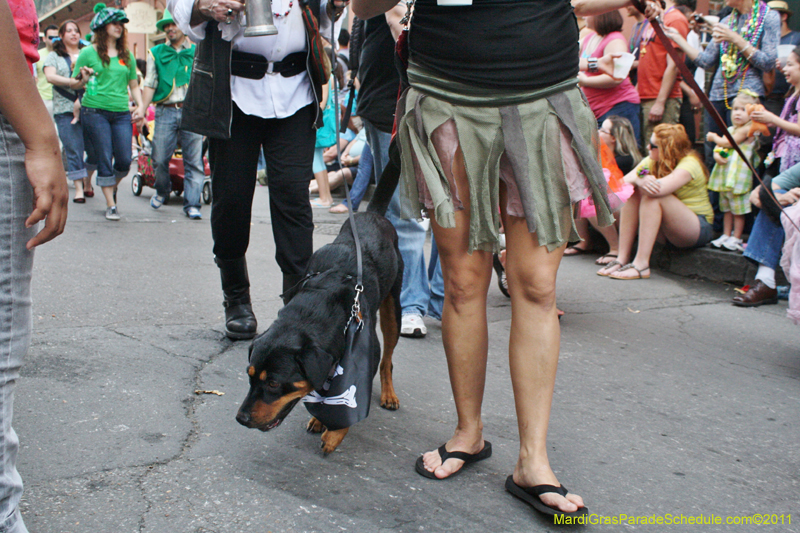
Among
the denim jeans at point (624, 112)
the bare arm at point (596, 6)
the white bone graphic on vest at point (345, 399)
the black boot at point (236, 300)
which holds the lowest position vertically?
the black boot at point (236, 300)

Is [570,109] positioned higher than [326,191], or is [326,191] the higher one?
[570,109]

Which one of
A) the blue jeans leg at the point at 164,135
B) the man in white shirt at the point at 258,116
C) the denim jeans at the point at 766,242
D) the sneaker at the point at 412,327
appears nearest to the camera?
the man in white shirt at the point at 258,116

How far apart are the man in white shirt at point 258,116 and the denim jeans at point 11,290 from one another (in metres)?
1.82

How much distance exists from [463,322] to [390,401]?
0.78 meters

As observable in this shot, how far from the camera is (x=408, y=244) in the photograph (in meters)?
3.91

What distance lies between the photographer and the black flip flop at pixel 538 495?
79.8 inches

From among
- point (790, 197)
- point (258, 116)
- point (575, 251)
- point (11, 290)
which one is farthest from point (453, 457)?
point (575, 251)

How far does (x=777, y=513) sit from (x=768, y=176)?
404 centimetres

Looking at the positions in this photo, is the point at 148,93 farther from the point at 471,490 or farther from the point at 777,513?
the point at 777,513

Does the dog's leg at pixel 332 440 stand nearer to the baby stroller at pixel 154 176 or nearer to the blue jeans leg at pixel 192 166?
the blue jeans leg at pixel 192 166

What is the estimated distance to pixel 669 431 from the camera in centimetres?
281

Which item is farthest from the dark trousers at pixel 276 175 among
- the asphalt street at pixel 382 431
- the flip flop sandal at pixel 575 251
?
the flip flop sandal at pixel 575 251

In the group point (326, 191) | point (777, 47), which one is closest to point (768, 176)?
point (777, 47)

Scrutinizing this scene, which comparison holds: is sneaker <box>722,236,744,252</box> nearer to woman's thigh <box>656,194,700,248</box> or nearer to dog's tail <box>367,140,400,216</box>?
woman's thigh <box>656,194,700,248</box>
